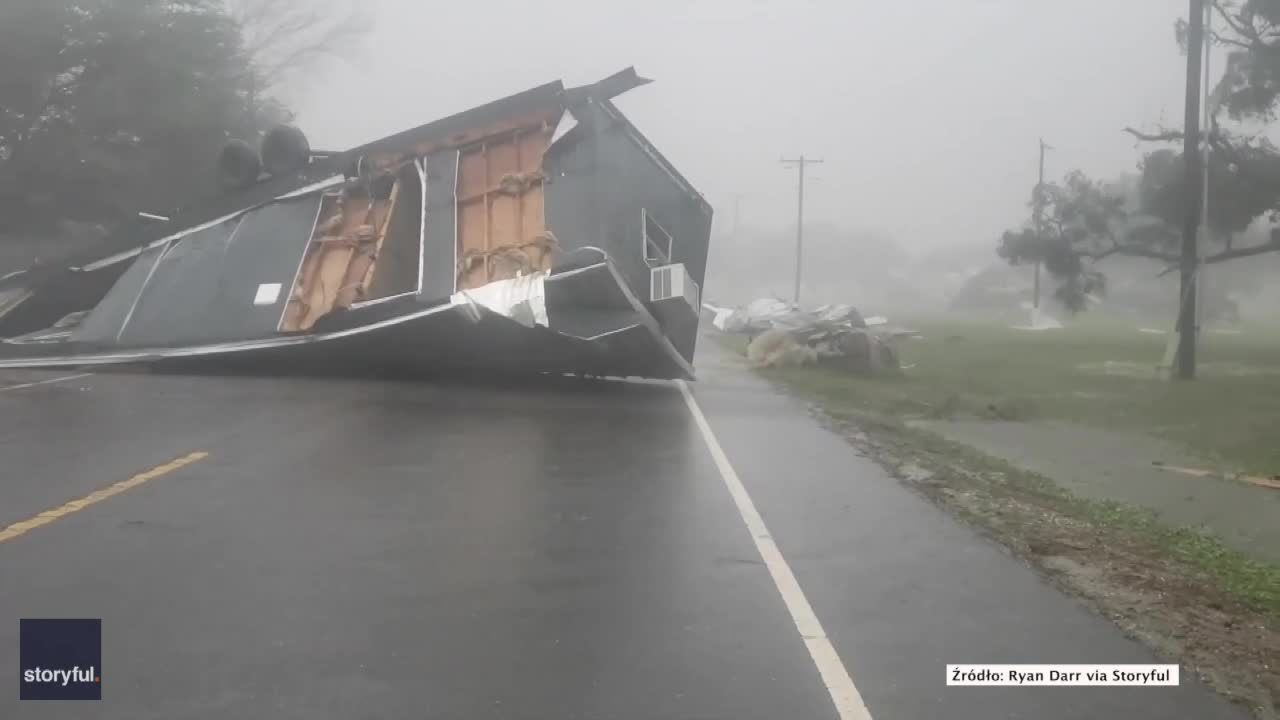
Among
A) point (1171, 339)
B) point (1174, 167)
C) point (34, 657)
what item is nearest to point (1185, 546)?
point (34, 657)

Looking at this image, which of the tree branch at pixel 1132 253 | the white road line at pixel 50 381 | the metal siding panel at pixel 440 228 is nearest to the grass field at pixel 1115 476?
the tree branch at pixel 1132 253

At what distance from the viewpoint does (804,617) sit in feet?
18.6

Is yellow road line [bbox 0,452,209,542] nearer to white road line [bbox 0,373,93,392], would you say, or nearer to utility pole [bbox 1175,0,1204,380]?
white road line [bbox 0,373,93,392]

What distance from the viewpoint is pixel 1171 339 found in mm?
23672

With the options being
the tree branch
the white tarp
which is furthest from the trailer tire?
the tree branch

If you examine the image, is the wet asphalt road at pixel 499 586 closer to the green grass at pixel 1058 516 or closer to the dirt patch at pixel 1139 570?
the dirt patch at pixel 1139 570

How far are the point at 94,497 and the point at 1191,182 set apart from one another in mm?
21636

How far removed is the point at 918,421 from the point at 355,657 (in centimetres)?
1257

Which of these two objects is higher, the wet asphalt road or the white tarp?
the white tarp

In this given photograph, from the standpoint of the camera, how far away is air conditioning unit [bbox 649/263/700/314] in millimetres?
16219

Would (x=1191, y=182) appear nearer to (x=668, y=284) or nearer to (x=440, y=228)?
(x=668, y=284)

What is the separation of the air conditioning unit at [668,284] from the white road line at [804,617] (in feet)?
22.1

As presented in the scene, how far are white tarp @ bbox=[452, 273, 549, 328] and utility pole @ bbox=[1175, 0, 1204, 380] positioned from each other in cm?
1430

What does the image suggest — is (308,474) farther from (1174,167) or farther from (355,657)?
(1174,167)
